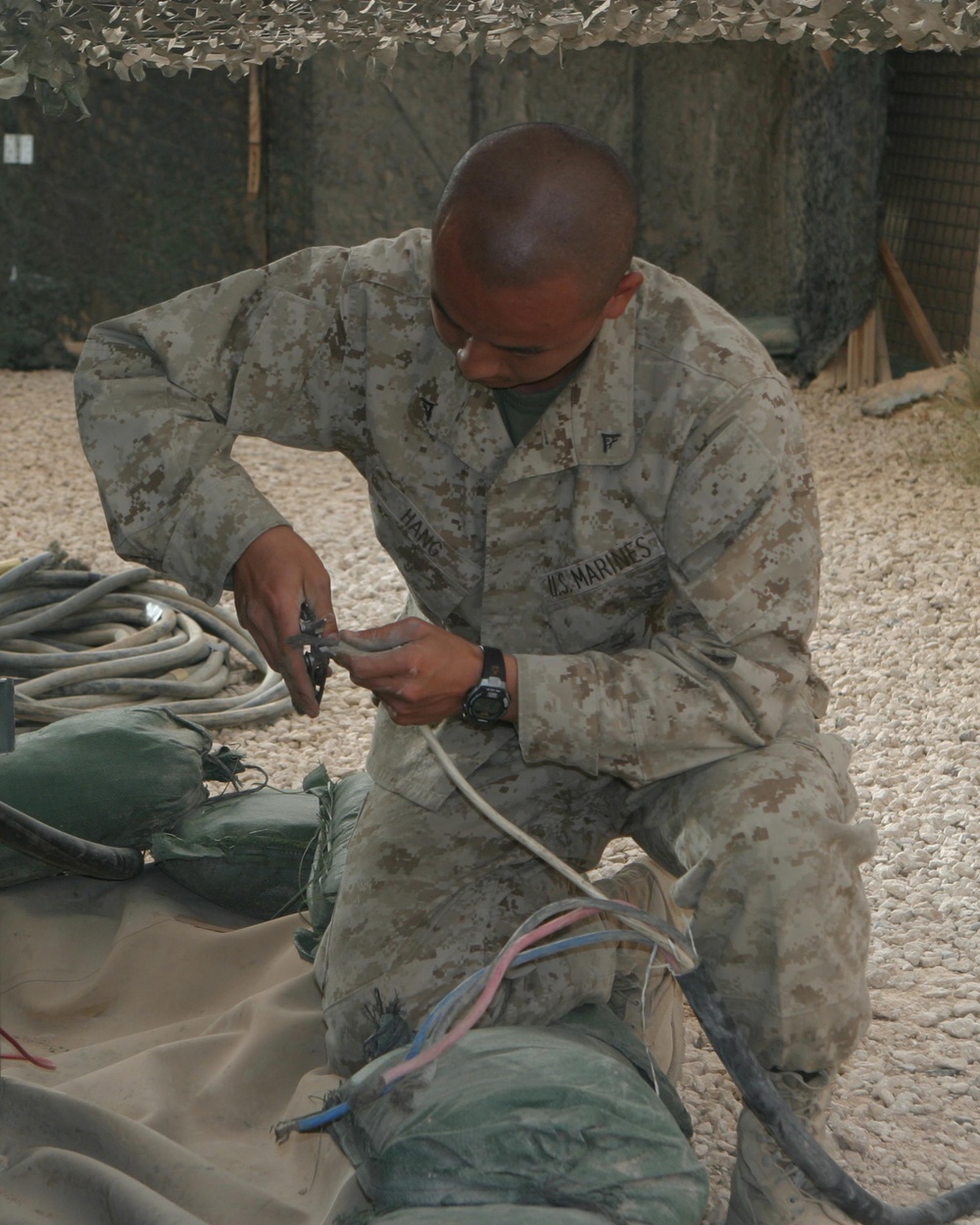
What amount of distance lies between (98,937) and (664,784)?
3.61 feet

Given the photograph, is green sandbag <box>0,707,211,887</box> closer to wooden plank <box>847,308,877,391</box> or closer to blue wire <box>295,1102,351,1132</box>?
blue wire <box>295,1102,351,1132</box>

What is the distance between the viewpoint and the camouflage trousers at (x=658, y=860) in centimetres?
181

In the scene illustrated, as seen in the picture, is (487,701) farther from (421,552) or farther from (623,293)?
(623,293)

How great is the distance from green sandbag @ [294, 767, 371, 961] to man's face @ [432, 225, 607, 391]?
0.88 meters

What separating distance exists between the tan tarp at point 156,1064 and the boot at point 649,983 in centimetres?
47

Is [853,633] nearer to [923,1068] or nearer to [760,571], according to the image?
[923,1068]

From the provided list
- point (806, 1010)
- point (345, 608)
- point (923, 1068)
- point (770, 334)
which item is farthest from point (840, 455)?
point (806, 1010)

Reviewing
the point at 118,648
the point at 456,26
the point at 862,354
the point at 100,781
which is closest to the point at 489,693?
the point at 100,781

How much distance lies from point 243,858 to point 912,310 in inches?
249

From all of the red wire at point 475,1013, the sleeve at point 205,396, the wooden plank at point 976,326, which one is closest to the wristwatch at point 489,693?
the red wire at point 475,1013

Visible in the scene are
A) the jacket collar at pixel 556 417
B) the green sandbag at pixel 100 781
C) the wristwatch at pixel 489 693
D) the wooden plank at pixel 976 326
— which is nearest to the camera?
the wristwatch at pixel 489 693

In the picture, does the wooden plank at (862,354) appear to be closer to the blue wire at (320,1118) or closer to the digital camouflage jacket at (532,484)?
the digital camouflage jacket at (532,484)

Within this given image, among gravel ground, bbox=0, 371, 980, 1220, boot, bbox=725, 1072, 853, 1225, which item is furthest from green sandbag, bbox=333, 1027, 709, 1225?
gravel ground, bbox=0, 371, 980, 1220

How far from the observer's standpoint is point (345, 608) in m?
4.66
